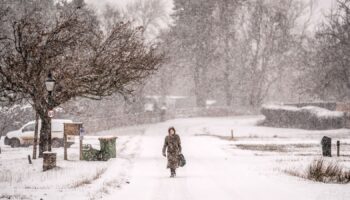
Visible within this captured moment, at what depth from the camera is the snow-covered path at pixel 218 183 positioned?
46.2 ft

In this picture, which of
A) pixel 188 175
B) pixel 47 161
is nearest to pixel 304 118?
pixel 188 175

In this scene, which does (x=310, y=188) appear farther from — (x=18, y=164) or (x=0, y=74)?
(x=0, y=74)

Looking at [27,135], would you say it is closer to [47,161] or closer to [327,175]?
[47,161]

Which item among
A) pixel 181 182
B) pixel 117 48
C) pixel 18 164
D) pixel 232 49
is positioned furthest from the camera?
pixel 232 49

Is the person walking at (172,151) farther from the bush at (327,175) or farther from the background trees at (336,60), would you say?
the background trees at (336,60)

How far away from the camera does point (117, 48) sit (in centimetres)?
2511

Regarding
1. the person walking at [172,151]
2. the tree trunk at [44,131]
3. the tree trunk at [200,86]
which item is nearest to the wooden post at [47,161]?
the tree trunk at [44,131]

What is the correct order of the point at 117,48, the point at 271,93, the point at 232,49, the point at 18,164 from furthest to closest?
the point at 271,93, the point at 232,49, the point at 117,48, the point at 18,164

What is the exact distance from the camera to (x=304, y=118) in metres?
46.7

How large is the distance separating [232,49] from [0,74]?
52602 millimetres

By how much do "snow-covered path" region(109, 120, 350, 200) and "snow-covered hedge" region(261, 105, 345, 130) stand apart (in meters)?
19.9

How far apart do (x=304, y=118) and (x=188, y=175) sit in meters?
29.4

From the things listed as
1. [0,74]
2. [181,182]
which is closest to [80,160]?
[0,74]

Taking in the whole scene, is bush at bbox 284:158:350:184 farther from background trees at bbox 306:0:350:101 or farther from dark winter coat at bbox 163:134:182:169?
background trees at bbox 306:0:350:101
